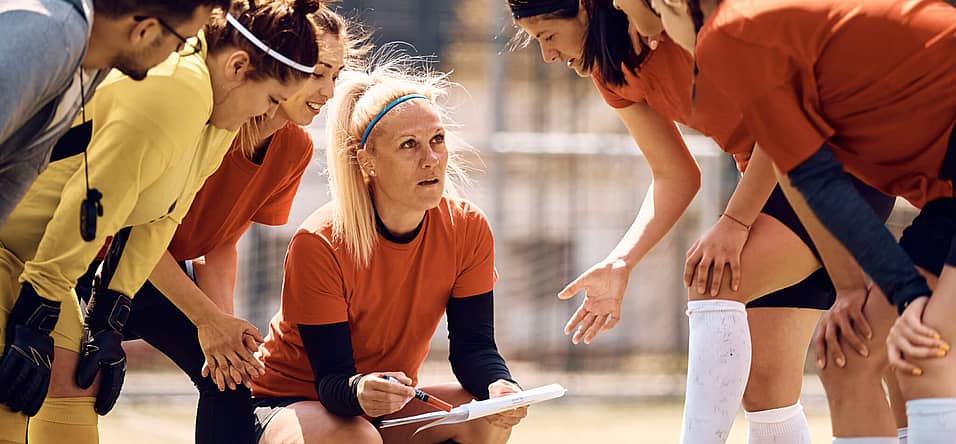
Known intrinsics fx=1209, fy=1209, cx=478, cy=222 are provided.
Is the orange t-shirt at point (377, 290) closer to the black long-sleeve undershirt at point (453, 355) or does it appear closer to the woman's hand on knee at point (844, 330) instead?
the black long-sleeve undershirt at point (453, 355)

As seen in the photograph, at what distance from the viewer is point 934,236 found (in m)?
2.15

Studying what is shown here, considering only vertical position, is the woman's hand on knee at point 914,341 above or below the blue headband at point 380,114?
below

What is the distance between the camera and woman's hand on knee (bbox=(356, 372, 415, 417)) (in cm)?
259

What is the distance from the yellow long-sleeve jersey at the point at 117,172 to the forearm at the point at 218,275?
539 mm

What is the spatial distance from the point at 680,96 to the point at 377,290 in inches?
33.2

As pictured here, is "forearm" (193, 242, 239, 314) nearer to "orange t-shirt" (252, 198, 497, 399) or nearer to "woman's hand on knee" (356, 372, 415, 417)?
"orange t-shirt" (252, 198, 497, 399)

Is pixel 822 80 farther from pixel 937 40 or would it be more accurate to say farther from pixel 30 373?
pixel 30 373

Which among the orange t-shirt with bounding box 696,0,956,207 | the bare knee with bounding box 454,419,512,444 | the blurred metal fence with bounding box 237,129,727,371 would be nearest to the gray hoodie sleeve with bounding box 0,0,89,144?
the orange t-shirt with bounding box 696,0,956,207

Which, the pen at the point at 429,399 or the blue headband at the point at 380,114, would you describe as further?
the blue headband at the point at 380,114

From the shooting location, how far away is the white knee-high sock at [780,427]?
8.43ft

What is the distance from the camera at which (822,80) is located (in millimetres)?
1970

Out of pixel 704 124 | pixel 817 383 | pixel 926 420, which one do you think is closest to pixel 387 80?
pixel 704 124

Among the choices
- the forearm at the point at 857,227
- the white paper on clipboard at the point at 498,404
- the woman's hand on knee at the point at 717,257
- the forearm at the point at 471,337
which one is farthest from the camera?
the forearm at the point at 471,337

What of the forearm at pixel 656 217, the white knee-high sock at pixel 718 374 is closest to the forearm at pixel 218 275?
the forearm at pixel 656 217
